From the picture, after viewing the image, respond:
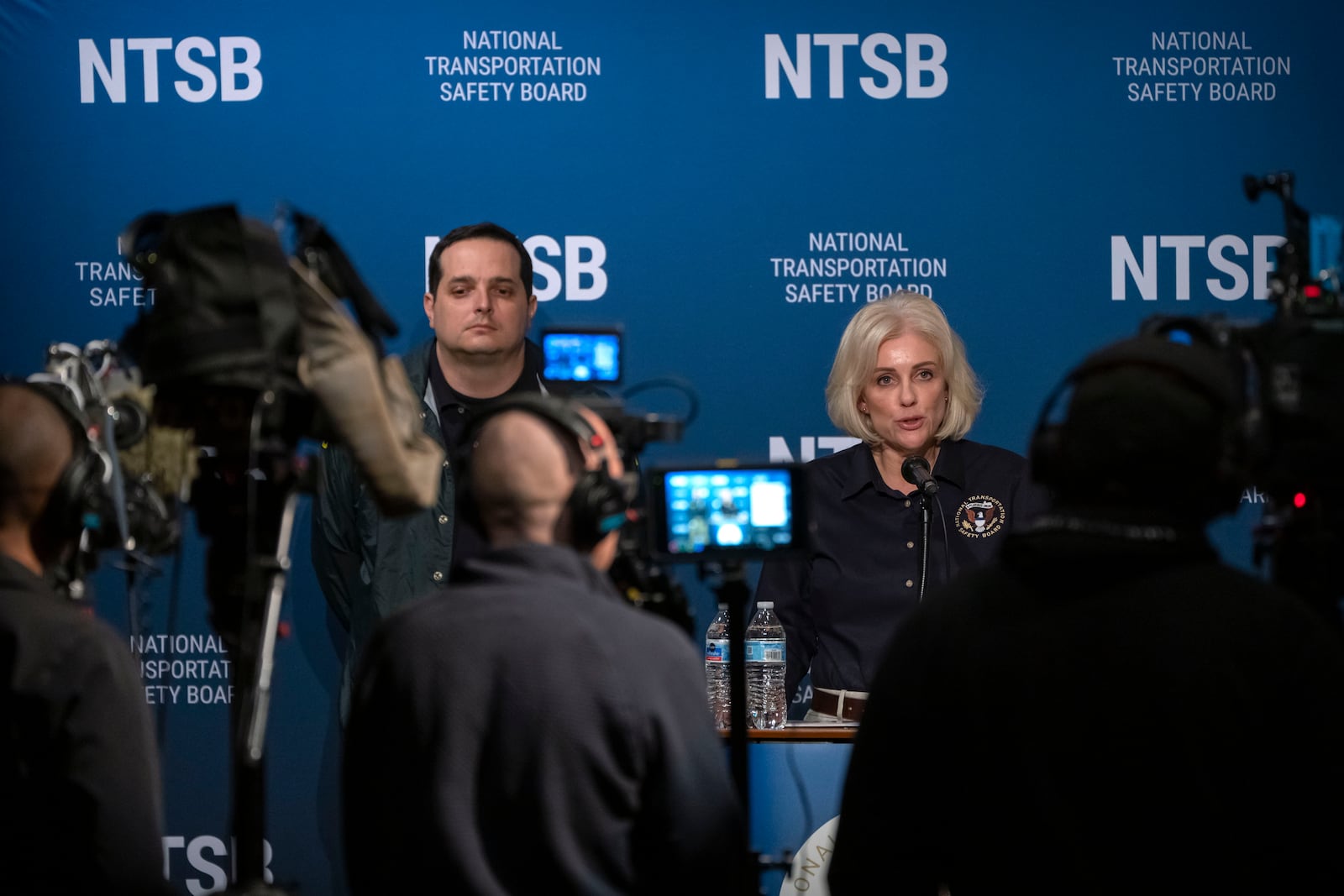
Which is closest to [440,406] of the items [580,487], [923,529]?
[923,529]

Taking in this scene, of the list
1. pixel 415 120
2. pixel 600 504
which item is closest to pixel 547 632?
pixel 600 504

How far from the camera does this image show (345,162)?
13.8 ft

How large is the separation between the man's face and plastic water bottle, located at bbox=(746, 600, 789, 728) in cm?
97

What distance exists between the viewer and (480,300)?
3691 millimetres

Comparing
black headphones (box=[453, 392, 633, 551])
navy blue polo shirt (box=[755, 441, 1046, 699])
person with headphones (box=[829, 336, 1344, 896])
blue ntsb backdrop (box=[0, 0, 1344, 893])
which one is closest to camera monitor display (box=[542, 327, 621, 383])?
black headphones (box=[453, 392, 633, 551])

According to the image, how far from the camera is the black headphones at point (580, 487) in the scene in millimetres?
1885

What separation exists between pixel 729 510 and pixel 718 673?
1240 mm

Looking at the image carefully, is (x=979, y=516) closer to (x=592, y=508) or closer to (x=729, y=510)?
(x=729, y=510)

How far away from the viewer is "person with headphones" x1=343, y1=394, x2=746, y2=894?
1.66 metres

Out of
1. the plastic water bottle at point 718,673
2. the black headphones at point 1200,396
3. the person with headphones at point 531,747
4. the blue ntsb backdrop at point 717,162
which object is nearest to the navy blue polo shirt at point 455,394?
the blue ntsb backdrop at point 717,162

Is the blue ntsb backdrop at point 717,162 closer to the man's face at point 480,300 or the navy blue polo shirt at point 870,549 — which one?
the man's face at point 480,300

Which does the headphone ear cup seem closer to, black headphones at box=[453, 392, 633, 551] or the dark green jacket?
black headphones at box=[453, 392, 633, 551]

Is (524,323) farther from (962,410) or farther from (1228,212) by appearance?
(1228,212)

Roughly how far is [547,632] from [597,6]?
2.93 meters
